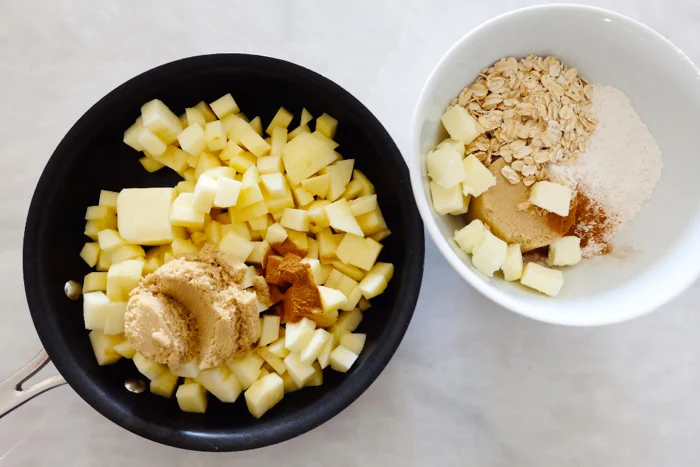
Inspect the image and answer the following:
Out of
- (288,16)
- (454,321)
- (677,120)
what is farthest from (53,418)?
(677,120)

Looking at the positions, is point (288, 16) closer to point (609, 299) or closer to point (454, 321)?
point (454, 321)

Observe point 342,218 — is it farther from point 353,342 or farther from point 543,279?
point 543,279

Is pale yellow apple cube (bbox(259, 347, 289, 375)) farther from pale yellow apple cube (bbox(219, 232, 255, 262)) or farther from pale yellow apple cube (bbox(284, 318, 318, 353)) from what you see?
pale yellow apple cube (bbox(219, 232, 255, 262))

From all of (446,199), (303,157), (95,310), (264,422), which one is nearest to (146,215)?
(95,310)

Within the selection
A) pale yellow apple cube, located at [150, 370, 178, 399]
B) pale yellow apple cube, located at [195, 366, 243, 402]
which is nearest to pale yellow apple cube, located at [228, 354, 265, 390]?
pale yellow apple cube, located at [195, 366, 243, 402]

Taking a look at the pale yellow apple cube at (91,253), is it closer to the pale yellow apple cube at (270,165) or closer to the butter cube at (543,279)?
the pale yellow apple cube at (270,165)
